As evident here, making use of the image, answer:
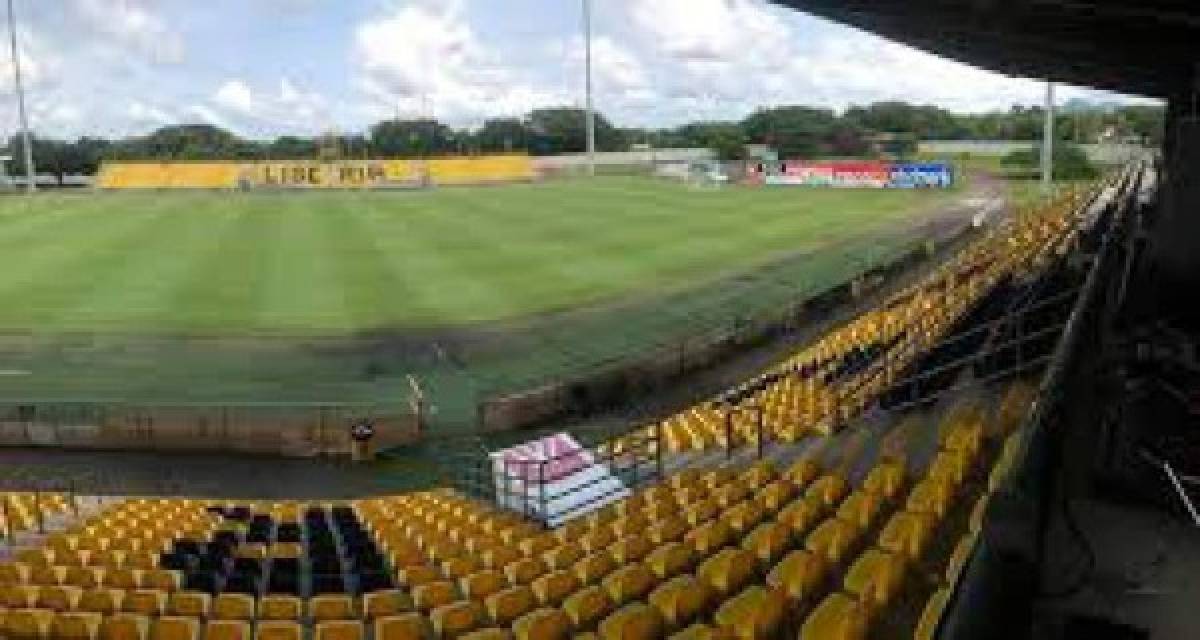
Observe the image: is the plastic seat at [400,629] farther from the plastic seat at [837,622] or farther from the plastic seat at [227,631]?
the plastic seat at [837,622]

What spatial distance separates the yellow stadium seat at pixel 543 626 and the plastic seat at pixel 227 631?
217 centimetres

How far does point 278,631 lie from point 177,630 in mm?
831

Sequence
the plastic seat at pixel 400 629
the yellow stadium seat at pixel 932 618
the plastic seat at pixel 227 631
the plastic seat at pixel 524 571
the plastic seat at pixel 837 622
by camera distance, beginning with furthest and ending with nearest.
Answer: the plastic seat at pixel 524 571, the plastic seat at pixel 227 631, the plastic seat at pixel 400 629, the plastic seat at pixel 837 622, the yellow stadium seat at pixel 932 618

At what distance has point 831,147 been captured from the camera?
110 meters

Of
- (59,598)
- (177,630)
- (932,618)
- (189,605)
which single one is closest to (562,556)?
(189,605)

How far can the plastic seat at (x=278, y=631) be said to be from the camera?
946 centimetres

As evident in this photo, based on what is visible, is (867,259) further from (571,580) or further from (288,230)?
(571,580)

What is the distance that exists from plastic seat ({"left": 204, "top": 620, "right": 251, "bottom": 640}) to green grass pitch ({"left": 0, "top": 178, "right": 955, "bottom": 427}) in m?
14.7

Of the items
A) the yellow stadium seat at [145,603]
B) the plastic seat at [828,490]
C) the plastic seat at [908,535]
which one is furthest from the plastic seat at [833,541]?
the yellow stadium seat at [145,603]

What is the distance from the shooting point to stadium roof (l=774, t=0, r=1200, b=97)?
43.3 feet

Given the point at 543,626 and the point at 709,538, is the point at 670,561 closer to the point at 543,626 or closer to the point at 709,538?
the point at 709,538

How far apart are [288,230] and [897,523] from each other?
158ft

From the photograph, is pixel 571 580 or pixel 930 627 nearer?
pixel 930 627

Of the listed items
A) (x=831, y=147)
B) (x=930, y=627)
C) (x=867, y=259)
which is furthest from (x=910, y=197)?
(x=930, y=627)
